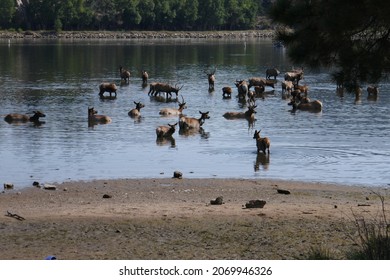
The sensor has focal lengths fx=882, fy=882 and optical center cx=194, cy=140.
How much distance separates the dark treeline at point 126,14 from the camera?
153m

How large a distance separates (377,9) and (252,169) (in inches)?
465

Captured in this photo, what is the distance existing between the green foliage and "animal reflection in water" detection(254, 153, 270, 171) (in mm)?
129177

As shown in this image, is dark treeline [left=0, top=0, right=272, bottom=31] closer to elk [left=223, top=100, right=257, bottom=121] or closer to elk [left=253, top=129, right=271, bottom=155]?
elk [left=223, top=100, right=257, bottom=121]

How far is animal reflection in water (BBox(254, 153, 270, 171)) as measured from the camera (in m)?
23.0

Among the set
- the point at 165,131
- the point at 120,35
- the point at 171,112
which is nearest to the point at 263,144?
the point at 165,131

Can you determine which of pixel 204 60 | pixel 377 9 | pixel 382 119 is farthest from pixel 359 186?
pixel 204 60

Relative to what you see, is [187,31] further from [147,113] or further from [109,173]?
[109,173]

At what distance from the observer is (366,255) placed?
10070mm

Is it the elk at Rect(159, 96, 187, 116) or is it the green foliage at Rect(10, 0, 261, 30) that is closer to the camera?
the elk at Rect(159, 96, 187, 116)

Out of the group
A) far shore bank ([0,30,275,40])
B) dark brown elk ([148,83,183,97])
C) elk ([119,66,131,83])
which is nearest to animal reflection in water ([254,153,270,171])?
dark brown elk ([148,83,183,97])

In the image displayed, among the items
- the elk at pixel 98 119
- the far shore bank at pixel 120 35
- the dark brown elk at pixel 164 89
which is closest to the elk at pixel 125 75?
the dark brown elk at pixel 164 89

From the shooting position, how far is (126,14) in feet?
523

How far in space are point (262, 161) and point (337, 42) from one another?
11.8 m

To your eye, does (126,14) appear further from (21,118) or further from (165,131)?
(165,131)
